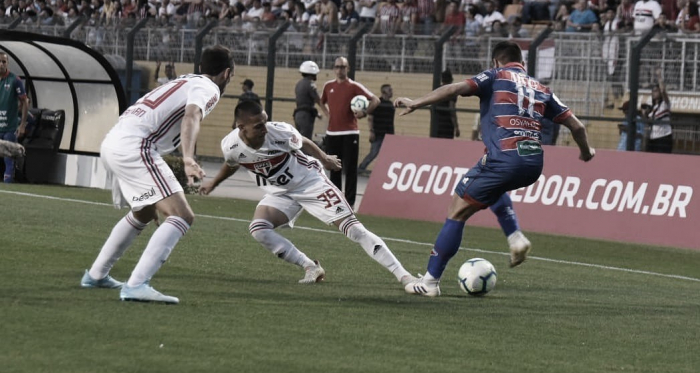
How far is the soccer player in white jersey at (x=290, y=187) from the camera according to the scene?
9.91 metres

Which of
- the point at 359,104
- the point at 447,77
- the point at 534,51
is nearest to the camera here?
the point at 359,104

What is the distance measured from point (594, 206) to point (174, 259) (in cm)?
728

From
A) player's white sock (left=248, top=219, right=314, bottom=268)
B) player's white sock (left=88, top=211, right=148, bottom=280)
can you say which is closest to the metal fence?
player's white sock (left=248, top=219, right=314, bottom=268)

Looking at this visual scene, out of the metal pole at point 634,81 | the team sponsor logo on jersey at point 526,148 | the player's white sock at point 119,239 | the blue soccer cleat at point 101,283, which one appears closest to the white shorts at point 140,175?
the player's white sock at point 119,239

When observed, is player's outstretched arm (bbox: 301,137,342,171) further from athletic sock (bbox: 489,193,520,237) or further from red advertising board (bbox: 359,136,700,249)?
red advertising board (bbox: 359,136,700,249)

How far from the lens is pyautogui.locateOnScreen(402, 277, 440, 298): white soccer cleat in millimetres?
9734

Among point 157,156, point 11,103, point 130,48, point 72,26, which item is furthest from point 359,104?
point 72,26

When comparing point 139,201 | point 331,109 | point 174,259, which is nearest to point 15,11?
point 331,109

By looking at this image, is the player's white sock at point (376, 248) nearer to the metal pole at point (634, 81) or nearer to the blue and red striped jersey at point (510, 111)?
the blue and red striped jersey at point (510, 111)

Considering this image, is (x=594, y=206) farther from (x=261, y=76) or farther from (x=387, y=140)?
(x=261, y=76)

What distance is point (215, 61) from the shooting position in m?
8.60

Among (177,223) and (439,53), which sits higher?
(439,53)

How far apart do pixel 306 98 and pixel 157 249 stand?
13.4 metres

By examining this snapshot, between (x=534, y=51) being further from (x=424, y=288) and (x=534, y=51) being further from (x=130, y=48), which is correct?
(x=424, y=288)
